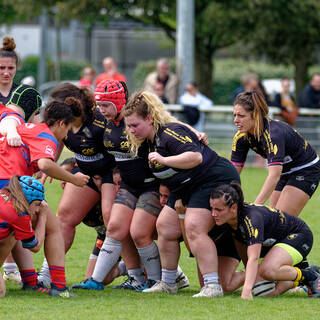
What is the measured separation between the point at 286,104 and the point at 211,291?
11038mm

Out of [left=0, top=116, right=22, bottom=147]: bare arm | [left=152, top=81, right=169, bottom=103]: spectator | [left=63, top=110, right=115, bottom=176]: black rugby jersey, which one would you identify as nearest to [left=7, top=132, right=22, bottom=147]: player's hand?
[left=0, top=116, right=22, bottom=147]: bare arm

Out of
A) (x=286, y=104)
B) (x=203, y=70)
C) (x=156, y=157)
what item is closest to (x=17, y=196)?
→ (x=156, y=157)

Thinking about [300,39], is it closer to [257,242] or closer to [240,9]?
[240,9]

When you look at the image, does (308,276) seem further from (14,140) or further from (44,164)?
(14,140)

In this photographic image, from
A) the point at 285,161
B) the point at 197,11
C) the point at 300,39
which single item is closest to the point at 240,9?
the point at 197,11

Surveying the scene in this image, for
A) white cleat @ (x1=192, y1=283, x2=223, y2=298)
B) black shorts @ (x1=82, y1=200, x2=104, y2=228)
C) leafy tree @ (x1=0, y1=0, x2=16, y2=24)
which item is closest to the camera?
white cleat @ (x1=192, y1=283, x2=223, y2=298)

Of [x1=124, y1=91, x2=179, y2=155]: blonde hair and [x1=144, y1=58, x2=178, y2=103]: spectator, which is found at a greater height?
[x1=124, y1=91, x2=179, y2=155]: blonde hair

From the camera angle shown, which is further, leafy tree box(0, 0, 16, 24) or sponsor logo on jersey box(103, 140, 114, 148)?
leafy tree box(0, 0, 16, 24)

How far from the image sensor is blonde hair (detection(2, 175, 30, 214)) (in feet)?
19.0

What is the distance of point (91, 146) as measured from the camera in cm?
695

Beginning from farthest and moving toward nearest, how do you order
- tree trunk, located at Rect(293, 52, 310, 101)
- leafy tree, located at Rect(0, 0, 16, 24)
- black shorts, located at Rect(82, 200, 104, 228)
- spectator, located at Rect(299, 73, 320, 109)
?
leafy tree, located at Rect(0, 0, 16, 24)
tree trunk, located at Rect(293, 52, 310, 101)
spectator, located at Rect(299, 73, 320, 109)
black shorts, located at Rect(82, 200, 104, 228)

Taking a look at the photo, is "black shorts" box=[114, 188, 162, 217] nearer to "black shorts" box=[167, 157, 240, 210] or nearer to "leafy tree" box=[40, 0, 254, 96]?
"black shorts" box=[167, 157, 240, 210]

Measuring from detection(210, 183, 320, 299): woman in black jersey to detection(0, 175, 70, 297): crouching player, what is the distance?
4.58ft

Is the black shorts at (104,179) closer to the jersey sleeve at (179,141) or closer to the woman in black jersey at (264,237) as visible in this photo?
the jersey sleeve at (179,141)
